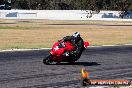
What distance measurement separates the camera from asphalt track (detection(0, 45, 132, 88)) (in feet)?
40.1

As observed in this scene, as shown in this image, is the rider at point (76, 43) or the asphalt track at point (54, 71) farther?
the rider at point (76, 43)

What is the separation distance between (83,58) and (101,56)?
5.14 feet

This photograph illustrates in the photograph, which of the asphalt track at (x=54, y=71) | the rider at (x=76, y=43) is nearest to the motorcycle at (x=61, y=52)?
the rider at (x=76, y=43)

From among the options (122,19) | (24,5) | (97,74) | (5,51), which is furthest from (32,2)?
(97,74)

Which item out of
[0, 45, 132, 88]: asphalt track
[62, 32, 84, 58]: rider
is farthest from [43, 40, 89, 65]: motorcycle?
[0, 45, 132, 88]: asphalt track

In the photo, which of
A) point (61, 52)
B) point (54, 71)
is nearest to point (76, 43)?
point (61, 52)

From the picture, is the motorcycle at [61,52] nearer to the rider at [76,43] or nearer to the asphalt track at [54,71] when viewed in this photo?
the rider at [76,43]

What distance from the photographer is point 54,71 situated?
14.8m

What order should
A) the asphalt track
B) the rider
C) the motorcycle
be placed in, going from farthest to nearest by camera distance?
the rider
the motorcycle
the asphalt track

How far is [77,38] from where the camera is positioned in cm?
1673

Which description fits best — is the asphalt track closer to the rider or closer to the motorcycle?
the motorcycle

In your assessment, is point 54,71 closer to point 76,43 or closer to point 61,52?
point 61,52

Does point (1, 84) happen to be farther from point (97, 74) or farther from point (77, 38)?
point (77, 38)

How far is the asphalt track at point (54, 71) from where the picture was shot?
12223 mm
